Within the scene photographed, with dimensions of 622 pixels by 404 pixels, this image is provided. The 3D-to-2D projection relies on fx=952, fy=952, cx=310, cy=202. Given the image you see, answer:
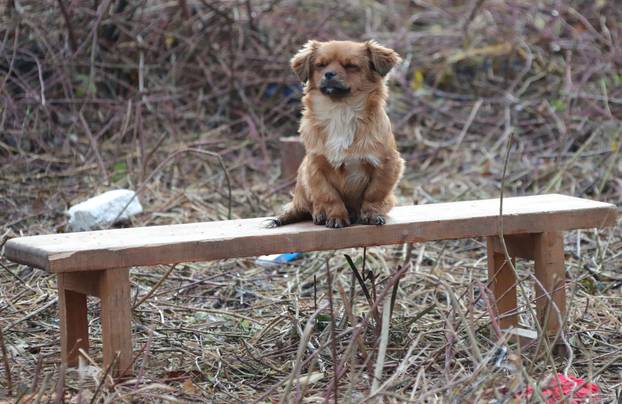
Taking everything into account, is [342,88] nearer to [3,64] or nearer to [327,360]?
[327,360]

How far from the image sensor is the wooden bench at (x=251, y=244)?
157 inches

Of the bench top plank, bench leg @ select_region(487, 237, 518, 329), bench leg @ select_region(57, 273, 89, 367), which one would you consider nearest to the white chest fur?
the bench top plank

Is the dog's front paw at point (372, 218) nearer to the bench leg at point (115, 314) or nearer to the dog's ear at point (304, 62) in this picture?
the dog's ear at point (304, 62)

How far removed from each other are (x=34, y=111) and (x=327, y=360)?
4.39 m

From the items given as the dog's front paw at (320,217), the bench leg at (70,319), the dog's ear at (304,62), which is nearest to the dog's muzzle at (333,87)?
the dog's ear at (304,62)

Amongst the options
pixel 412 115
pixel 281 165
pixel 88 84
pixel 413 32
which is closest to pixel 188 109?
pixel 88 84

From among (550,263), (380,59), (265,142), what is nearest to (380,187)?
(380,59)

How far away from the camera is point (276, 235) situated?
4.29 m

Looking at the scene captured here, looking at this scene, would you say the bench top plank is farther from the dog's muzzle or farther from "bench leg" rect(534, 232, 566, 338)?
the dog's muzzle

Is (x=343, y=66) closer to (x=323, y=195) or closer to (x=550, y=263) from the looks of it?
(x=323, y=195)

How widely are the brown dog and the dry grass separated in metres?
0.59

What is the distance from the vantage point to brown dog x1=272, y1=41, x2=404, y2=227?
15.0 feet

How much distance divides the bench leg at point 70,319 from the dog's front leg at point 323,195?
46.0 inches

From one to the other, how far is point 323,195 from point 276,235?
0.40 meters
